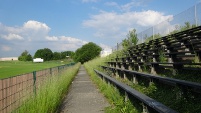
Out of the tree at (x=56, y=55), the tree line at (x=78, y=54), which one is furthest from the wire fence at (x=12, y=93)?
the tree at (x=56, y=55)

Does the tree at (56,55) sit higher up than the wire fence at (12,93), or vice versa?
the tree at (56,55)

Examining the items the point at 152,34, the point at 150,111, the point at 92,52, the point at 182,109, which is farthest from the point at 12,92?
the point at 92,52

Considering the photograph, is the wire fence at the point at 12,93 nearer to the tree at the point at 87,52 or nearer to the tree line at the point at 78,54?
the tree line at the point at 78,54

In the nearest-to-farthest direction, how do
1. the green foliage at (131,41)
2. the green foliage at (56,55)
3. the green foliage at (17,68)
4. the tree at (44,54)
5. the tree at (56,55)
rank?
the green foliage at (131,41), the green foliage at (17,68), the tree at (56,55), the green foliage at (56,55), the tree at (44,54)

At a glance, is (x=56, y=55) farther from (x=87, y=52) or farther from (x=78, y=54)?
(x=87, y=52)

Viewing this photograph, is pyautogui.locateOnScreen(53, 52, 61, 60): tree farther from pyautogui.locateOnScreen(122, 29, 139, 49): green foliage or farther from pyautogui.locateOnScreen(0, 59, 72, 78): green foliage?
pyautogui.locateOnScreen(122, 29, 139, 49): green foliage

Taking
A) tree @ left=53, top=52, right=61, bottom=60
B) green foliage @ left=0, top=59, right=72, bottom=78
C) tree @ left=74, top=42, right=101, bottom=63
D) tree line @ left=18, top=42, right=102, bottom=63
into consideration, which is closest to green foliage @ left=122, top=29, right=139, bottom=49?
green foliage @ left=0, top=59, right=72, bottom=78

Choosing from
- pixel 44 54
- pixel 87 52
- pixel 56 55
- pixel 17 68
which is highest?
pixel 44 54

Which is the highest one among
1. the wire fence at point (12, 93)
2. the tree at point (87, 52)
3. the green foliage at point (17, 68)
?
the tree at point (87, 52)

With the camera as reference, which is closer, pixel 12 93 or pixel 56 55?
pixel 12 93

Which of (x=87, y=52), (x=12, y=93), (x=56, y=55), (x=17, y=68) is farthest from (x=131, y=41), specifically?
(x=56, y=55)

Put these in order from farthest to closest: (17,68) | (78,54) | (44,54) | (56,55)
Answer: (56,55), (44,54), (78,54), (17,68)

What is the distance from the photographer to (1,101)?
210 inches

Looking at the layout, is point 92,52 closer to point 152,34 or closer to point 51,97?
point 152,34
